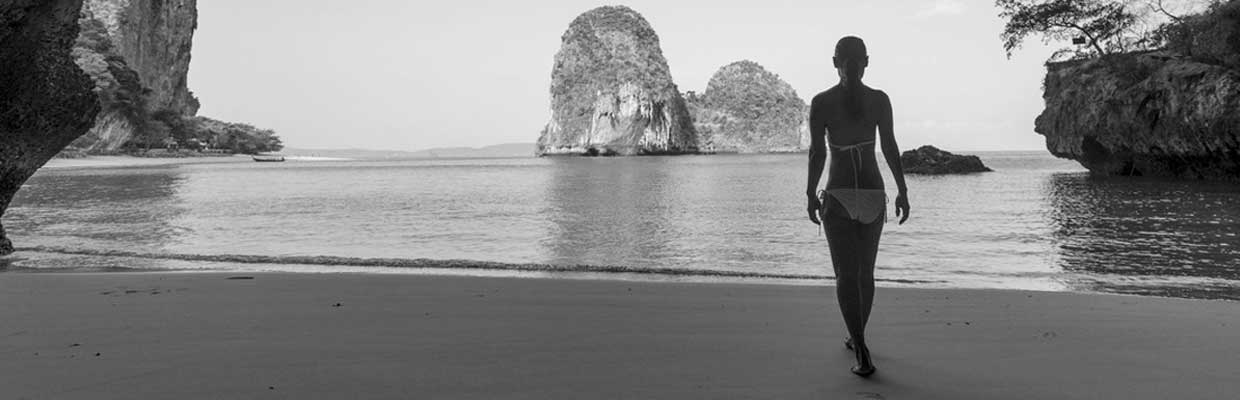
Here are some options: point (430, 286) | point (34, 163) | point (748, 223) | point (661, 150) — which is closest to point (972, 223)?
point (748, 223)

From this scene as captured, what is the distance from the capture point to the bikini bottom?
151 inches

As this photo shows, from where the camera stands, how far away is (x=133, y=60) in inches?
4486

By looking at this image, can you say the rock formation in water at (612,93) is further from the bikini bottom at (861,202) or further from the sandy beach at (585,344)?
the bikini bottom at (861,202)

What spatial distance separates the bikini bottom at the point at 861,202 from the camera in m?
3.83

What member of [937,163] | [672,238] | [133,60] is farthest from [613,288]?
[133,60]

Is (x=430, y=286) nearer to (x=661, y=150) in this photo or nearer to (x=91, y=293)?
(x=91, y=293)

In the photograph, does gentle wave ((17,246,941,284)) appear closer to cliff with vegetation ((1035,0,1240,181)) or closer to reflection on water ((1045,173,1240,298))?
reflection on water ((1045,173,1240,298))

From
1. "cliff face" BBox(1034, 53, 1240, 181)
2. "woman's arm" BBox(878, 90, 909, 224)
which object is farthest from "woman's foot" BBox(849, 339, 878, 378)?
"cliff face" BBox(1034, 53, 1240, 181)

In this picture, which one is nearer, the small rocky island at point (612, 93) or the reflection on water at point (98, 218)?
the reflection on water at point (98, 218)

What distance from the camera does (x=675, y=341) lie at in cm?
445

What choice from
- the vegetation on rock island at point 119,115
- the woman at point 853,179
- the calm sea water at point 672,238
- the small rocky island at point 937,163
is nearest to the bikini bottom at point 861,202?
the woman at point 853,179

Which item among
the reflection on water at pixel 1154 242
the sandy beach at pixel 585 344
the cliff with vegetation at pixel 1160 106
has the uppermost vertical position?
the cliff with vegetation at pixel 1160 106

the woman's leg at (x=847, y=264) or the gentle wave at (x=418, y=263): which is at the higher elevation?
the woman's leg at (x=847, y=264)

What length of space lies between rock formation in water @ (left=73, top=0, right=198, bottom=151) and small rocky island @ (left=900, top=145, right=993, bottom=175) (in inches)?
2459
